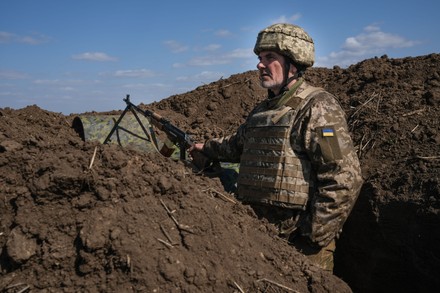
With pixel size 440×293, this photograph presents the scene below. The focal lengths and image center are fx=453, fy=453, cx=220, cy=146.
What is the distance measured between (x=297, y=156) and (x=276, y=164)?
Result: 206 mm

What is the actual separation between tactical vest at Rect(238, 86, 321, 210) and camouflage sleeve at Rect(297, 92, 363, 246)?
0.11 m

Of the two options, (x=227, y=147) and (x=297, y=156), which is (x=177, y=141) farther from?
(x=297, y=156)

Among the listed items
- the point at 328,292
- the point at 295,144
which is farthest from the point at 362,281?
the point at 328,292

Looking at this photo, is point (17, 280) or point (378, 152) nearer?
point (17, 280)

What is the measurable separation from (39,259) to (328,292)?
1.82 metres

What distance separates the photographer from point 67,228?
275 cm

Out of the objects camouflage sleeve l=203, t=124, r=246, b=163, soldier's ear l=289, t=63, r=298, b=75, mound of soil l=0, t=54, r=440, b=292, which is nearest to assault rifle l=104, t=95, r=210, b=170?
camouflage sleeve l=203, t=124, r=246, b=163

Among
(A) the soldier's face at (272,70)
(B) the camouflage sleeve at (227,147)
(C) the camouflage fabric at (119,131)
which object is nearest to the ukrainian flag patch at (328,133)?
(A) the soldier's face at (272,70)

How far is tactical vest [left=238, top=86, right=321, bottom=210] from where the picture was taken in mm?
4113

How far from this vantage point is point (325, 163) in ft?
13.0

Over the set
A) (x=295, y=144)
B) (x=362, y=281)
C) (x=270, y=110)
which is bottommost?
(x=362, y=281)

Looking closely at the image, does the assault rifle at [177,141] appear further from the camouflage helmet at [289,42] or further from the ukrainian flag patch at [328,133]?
the ukrainian flag patch at [328,133]

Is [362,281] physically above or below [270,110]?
below

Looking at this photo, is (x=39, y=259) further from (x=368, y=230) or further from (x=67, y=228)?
(x=368, y=230)
